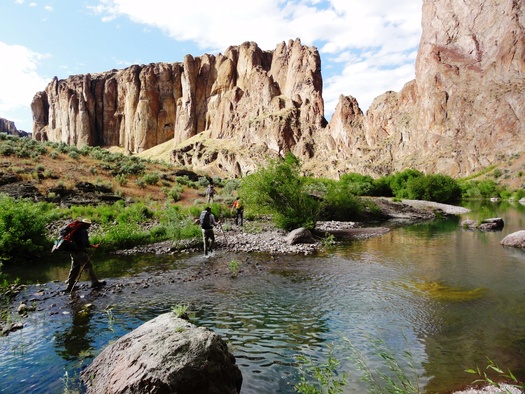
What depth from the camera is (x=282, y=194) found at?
2520 centimetres

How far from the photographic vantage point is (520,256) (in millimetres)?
17297

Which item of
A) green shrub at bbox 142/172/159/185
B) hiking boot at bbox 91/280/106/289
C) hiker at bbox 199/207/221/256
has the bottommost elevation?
hiking boot at bbox 91/280/106/289

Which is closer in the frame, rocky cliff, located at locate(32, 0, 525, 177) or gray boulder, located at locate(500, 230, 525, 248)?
gray boulder, located at locate(500, 230, 525, 248)

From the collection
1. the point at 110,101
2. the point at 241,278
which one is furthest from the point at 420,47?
the point at 241,278

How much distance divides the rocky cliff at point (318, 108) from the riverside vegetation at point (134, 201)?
244 feet

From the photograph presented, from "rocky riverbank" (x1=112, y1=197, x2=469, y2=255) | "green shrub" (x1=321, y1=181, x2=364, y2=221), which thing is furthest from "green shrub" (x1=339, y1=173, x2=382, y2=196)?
"rocky riverbank" (x1=112, y1=197, x2=469, y2=255)

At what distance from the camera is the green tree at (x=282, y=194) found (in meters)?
24.9

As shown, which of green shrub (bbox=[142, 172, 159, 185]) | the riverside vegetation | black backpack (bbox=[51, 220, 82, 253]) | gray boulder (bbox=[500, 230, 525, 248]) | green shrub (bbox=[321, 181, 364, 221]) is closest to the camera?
black backpack (bbox=[51, 220, 82, 253])

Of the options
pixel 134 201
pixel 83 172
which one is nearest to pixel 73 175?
pixel 83 172

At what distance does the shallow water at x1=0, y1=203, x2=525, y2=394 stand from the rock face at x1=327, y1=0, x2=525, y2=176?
96.4 m

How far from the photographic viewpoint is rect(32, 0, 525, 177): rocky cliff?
103875 millimetres

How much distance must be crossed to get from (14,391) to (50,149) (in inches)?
1485

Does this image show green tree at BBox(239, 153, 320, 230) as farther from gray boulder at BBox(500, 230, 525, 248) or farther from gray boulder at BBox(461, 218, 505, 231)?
gray boulder at BBox(461, 218, 505, 231)

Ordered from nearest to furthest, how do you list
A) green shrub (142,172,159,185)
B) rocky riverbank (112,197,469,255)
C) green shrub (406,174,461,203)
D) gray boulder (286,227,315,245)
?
rocky riverbank (112,197,469,255) → gray boulder (286,227,315,245) → green shrub (142,172,159,185) → green shrub (406,174,461,203)
